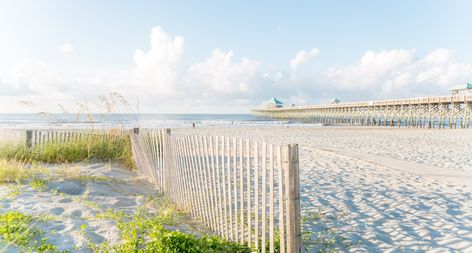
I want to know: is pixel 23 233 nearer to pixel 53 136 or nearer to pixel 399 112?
pixel 53 136

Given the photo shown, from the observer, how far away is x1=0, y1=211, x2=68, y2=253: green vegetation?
129 inches

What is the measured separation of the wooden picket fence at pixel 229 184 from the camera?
9.24 ft

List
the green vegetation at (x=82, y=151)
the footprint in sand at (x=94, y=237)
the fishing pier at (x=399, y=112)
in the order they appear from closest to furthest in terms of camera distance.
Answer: the footprint in sand at (x=94, y=237) < the green vegetation at (x=82, y=151) < the fishing pier at (x=399, y=112)

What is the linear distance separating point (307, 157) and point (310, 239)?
24.5 feet

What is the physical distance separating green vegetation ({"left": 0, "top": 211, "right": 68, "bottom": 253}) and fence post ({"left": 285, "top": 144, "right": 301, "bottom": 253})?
2.50 m

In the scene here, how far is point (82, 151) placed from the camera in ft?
30.4

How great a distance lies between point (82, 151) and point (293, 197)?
27.4 feet

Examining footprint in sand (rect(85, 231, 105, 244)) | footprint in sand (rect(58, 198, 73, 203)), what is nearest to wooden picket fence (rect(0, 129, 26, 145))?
footprint in sand (rect(58, 198, 73, 203))

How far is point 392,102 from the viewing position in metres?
42.6

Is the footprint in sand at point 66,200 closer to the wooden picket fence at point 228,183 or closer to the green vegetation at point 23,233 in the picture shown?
the green vegetation at point 23,233

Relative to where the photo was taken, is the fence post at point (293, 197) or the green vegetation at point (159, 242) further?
the green vegetation at point (159, 242)

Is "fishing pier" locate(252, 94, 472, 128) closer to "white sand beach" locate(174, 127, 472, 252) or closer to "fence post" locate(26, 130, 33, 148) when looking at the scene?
"white sand beach" locate(174, 127, 472, 252)

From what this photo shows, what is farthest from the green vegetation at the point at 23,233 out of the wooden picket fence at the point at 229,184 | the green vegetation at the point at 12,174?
the green vegetation at the point at 12,174

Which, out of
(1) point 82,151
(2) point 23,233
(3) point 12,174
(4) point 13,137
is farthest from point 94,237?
(4) point 13,137
